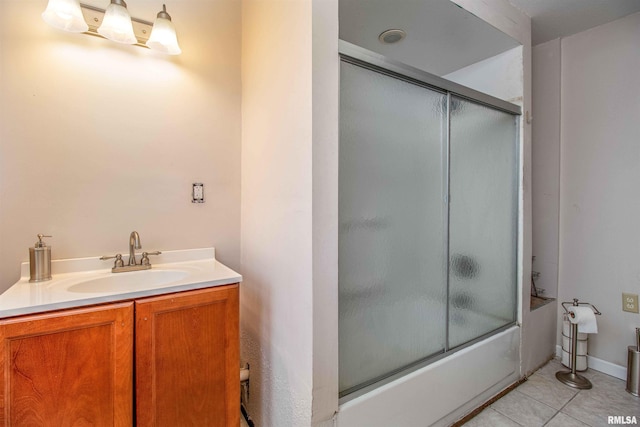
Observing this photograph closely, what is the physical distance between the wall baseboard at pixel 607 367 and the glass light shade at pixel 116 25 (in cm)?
342

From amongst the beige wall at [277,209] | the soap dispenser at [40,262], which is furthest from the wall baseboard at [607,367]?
the soap dispenser at [40,262]

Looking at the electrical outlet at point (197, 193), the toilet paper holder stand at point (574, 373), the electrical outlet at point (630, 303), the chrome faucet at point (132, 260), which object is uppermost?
the electrical outlet at point (197, 193)

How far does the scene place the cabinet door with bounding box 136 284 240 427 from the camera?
1059 mm

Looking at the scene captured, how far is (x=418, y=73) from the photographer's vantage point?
1379 mm

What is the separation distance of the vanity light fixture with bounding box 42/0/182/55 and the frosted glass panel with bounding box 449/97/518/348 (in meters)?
1.54

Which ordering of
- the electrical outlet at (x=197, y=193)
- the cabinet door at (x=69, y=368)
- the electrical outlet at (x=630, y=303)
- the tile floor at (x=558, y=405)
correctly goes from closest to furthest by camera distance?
the cabinet door at (x=69, y=368), the tile floor at (x=558, y=405), the electrical outlet at (x=197, y=193), the electrical outlet at (x=630, y=303)

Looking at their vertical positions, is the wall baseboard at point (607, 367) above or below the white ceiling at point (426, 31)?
below

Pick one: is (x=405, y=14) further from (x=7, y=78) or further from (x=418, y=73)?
(x=7, y=78)

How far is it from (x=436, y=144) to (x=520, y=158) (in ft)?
2.69

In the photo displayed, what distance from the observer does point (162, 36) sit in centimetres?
142

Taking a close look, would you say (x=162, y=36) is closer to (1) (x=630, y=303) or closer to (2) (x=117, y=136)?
(2) (x=117, y=136)

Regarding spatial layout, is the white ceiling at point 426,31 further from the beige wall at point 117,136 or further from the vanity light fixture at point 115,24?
the vanity light fixture at point 115,24

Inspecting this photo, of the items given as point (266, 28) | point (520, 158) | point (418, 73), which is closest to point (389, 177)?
point (418, 73)

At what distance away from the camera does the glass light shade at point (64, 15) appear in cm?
120
